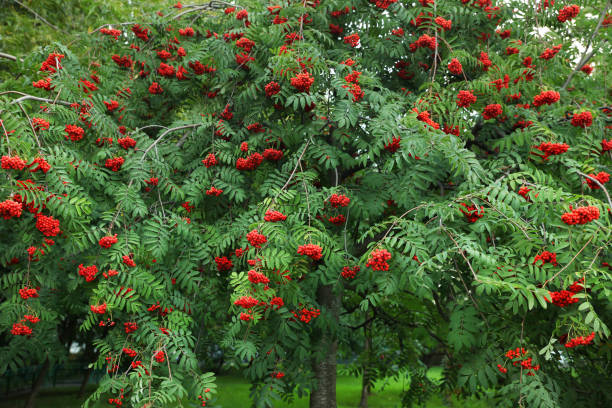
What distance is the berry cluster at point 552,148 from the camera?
15.5 ft

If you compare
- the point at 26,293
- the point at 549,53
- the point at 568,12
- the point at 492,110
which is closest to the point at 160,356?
the point at 26,293

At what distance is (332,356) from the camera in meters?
7.19

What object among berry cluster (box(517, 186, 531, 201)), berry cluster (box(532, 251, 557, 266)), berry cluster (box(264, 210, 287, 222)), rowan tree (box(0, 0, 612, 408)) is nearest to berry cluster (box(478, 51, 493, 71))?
rowan tree (box(0, 0, 612, 408))

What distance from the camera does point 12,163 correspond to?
12.8 feet

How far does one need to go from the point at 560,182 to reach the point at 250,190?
3643mm

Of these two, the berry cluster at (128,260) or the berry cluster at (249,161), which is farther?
the berry cluster at (249,161)

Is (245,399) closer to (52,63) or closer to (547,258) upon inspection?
(52,63)

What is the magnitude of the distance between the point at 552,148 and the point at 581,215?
1501 millimetres

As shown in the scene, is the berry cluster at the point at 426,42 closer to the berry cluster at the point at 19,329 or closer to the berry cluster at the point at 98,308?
the berry cluster at the point at 98,308

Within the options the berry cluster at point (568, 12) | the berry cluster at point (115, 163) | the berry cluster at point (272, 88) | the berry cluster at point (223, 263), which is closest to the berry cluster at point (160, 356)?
the berry cluster at point (223, 263)

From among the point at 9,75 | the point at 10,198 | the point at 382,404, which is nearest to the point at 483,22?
the point at 10,198

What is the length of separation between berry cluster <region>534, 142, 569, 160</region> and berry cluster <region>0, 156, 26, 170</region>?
5.10 m

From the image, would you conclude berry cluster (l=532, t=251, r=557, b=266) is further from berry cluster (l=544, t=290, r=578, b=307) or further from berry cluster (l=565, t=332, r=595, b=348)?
berry cluster (l=565, t=332, r=595, b=348)

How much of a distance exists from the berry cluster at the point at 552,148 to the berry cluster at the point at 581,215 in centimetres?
142
